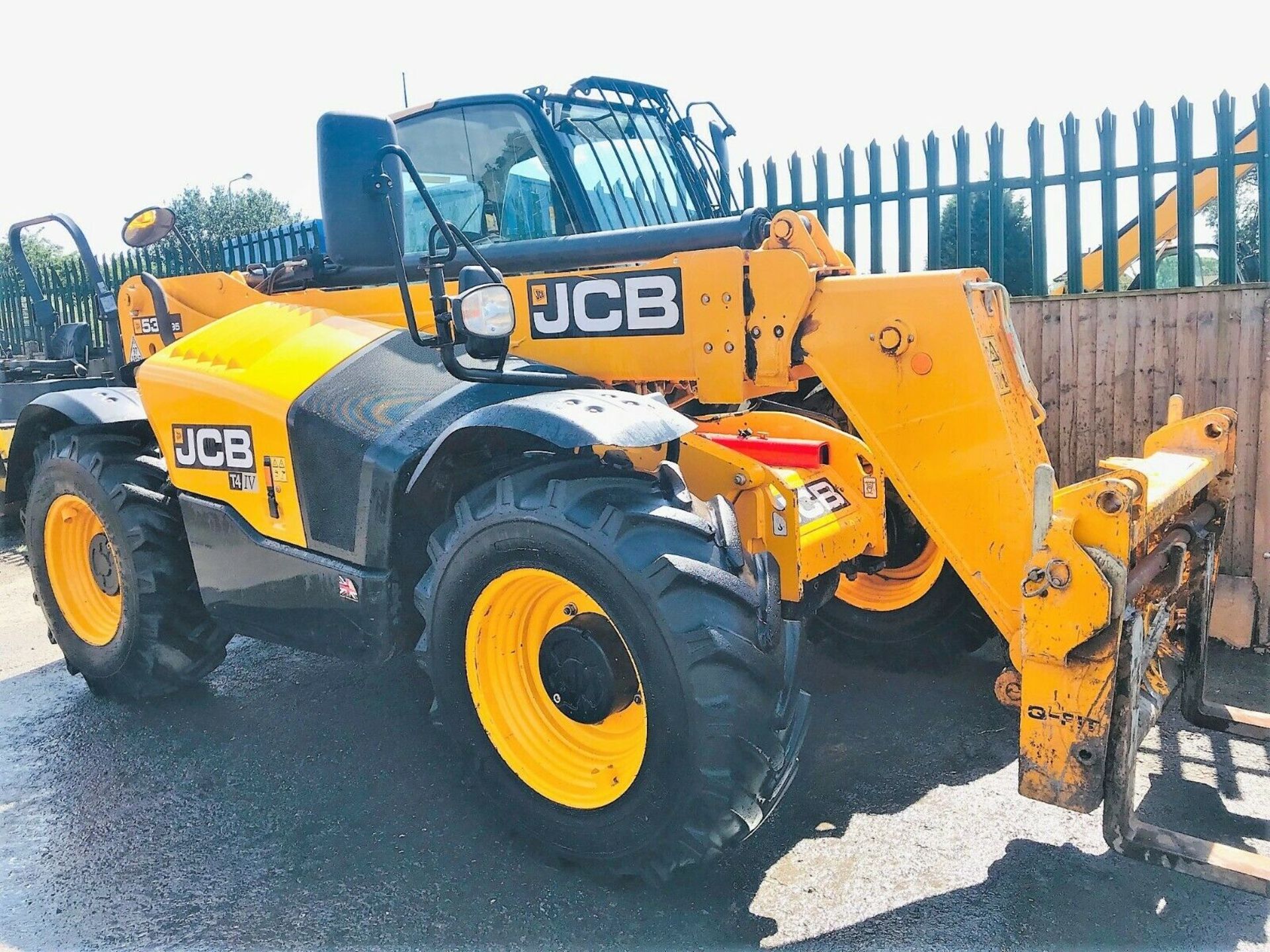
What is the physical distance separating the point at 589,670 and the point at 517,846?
2.39 ft

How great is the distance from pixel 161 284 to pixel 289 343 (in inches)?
70.6

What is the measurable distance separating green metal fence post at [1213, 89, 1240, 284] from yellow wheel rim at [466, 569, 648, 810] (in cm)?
459

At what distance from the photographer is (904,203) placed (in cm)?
641

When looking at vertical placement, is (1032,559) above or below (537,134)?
below

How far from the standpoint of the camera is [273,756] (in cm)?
398

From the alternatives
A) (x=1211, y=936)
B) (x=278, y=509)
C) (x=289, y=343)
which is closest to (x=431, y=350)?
(x=289, y=343)

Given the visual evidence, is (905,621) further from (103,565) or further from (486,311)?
(103,565)

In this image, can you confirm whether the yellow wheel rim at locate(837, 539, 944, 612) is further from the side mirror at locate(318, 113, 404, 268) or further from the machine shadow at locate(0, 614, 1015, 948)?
the side mirror at locate(318, 113, 404, 268)

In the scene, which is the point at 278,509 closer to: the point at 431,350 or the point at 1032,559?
the point at 431,350

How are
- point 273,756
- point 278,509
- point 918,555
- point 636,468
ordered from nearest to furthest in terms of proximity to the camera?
1. point 636,468
2. point 278,509
3. point 273,756
4. point 918,555

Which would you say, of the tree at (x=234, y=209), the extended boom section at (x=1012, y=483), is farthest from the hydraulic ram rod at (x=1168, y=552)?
the tree at (x=234, y=209)

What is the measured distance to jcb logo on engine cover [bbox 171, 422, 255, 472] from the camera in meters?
3.70

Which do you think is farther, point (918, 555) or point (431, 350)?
point (918, 555)

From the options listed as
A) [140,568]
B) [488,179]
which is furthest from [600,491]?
[140,568]
